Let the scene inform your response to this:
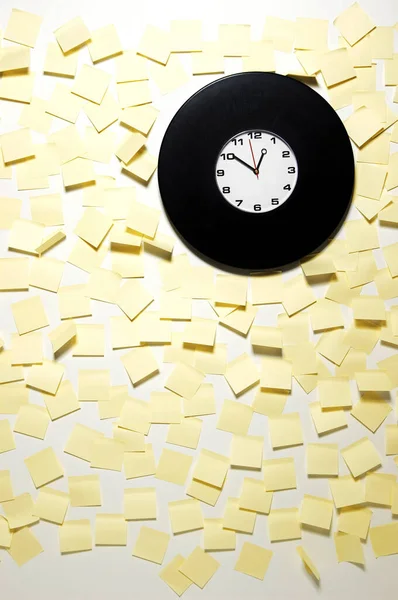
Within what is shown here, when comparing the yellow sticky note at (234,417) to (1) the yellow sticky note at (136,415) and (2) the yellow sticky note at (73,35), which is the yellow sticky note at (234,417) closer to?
(1) the yellow sticky note at (136,415)

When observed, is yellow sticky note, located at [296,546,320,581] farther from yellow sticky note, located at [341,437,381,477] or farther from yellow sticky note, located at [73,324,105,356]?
yellow sticky note, located at [73,324,105,356]

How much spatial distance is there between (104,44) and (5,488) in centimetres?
93

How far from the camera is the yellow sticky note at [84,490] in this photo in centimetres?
126

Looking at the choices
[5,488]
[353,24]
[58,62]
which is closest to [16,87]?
[58,62]

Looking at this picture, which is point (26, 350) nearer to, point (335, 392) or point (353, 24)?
point (335, 392)

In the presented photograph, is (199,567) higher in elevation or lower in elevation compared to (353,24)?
lower

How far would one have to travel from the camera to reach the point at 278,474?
1278 mm

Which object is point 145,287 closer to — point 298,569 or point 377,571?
point 298,569

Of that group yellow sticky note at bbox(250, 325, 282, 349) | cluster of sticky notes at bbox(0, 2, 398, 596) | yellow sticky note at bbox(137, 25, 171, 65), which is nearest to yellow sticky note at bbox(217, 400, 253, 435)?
cluster of sticky notes at bbox(0, 2, 398, 596)

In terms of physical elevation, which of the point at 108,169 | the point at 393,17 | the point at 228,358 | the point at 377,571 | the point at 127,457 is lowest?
the point at 377,571

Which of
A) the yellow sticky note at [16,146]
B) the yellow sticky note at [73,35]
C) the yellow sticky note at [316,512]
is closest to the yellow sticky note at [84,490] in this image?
the yellow sticky note at [316,512]

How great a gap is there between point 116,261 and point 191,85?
0.39 m

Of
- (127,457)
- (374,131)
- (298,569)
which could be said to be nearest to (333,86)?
(374,131)

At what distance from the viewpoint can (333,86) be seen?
128cm
